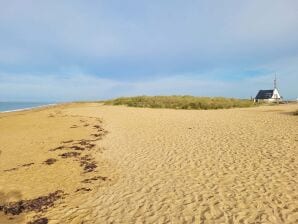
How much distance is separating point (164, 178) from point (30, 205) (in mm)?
3871

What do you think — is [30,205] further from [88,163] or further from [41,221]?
[88,163]

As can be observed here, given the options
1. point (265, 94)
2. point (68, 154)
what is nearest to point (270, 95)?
point (265, 94)

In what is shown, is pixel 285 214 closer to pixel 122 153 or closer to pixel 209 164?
pixel 209 164

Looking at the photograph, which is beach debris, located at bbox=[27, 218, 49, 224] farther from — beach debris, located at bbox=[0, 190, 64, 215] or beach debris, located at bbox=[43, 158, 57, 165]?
beach debris, located at bbox=[43, 158, 57, 165]

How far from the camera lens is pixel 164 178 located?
950 centimetres

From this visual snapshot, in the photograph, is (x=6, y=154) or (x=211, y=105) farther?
(x=211, y=105)

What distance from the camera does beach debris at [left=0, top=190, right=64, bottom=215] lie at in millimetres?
7723

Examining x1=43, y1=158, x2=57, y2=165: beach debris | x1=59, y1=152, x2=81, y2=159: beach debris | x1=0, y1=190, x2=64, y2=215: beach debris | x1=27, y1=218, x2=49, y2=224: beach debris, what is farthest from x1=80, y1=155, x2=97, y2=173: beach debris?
x1=27, y1=218, x2=49, y2=224: beach debris

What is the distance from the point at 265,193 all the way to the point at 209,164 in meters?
3.18

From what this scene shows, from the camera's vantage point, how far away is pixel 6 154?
1396 centimetres

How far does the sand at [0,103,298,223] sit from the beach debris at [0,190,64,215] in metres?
0.14

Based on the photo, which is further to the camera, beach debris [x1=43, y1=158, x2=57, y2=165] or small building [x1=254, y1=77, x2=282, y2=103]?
small building [x1=254, y1=77, x2=282, y2=103]

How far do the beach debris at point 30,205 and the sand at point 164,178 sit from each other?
0.14 meters

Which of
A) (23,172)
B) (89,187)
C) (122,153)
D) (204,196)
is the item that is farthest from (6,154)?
(204,196)
